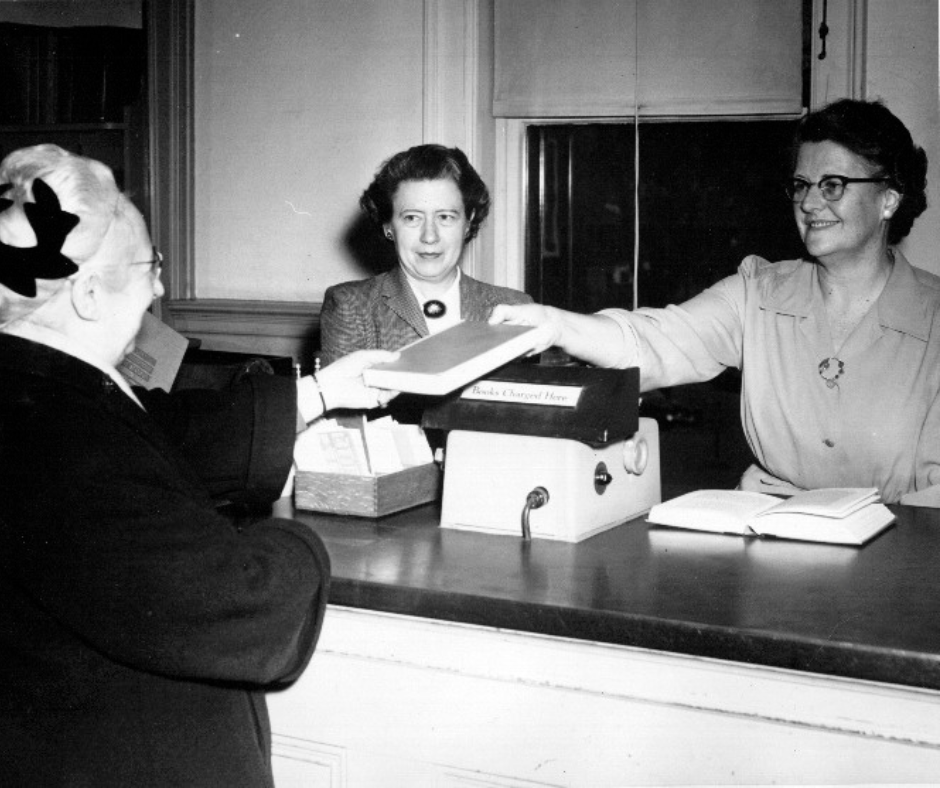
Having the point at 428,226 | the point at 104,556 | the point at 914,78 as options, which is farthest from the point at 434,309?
the point at 104,556

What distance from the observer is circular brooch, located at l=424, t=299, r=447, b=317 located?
3111mm

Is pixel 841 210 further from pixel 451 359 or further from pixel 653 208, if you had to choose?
pixel 653 208

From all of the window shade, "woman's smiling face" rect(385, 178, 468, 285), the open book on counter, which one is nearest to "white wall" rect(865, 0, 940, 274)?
the window shade

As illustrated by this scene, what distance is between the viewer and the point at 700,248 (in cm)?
388

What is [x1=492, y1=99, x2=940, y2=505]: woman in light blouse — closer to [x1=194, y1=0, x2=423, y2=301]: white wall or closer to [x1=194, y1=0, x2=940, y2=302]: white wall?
[x1=194, y1=0, x2=940, y2=302]: white wall

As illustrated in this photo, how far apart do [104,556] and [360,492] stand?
3.02ft

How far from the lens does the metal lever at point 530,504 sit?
1902mm

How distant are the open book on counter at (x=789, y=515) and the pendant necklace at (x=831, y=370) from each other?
0.50 metres

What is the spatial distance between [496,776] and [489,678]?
0.15 metres

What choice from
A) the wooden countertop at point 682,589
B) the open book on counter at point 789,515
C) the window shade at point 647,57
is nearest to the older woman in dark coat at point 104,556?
the wooden countertop at point 682,589

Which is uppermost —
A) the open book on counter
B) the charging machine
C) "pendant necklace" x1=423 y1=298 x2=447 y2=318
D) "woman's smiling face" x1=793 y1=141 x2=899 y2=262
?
"woman's smiling face" x1=793 y1=141 x2=899 y2=262

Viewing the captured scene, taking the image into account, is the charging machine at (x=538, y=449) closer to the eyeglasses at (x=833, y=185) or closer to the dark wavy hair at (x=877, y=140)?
the eyeglasses at (x=833, y=185)

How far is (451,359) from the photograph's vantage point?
72.5 inches

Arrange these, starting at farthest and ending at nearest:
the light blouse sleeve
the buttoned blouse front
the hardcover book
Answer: the light blouse sleeve < the buttoned blouse front < the hardcover book
